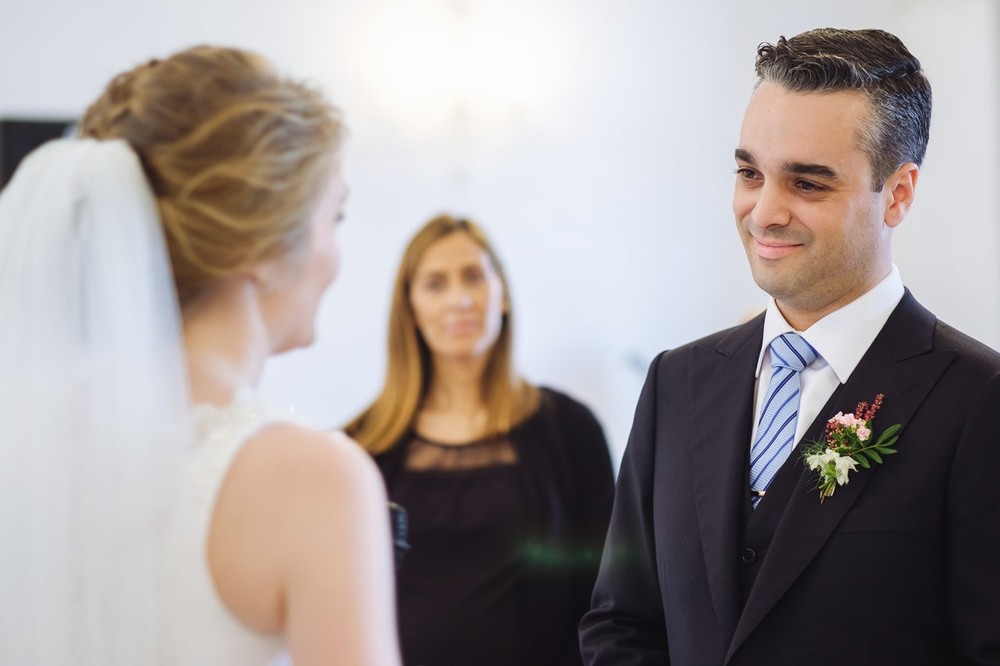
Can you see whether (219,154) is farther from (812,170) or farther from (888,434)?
(888,434)

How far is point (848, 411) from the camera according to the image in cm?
175

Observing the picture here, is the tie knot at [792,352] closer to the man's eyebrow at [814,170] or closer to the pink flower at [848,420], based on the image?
the pink flower at [848,420]

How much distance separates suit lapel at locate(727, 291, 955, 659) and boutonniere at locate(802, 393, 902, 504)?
15 millimetres

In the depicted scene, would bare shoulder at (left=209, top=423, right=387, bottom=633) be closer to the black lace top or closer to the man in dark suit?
the man in dark suit


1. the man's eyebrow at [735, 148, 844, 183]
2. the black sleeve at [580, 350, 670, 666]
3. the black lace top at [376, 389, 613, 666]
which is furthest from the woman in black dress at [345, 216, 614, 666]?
the man's eyebrow at [735, 148, 844, 183]

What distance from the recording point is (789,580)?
1.67m

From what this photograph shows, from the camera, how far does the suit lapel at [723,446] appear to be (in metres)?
1.76

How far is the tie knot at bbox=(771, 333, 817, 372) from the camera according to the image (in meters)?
1.82

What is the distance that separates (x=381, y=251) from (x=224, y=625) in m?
3.87

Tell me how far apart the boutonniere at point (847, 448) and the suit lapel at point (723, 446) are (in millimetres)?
148

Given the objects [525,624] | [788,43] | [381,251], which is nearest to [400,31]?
[381,251]

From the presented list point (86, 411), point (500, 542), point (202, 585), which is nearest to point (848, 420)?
point (202, 585)

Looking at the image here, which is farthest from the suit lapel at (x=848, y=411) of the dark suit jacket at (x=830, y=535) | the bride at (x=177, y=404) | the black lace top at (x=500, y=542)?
the black lace top at (x=500, y=542)

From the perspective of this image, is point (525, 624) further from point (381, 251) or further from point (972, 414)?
point (381, 251)
